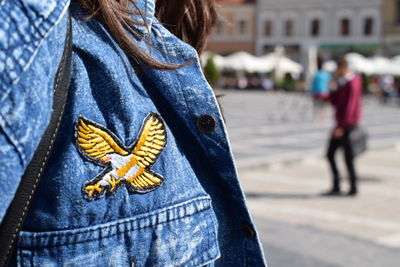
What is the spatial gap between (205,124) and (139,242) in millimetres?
213

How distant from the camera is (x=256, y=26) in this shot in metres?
57.6

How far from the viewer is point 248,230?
1165mm

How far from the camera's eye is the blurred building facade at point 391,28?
4988cm

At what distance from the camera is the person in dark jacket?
297 inches

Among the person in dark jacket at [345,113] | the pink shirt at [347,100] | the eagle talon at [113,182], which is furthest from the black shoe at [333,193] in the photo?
the eagle talon at [113,182]

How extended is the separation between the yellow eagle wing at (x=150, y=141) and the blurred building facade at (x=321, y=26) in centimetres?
5172

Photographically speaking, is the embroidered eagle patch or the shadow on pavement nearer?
the embroidered eagle patch

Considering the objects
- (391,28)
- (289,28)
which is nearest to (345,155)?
(391,28)

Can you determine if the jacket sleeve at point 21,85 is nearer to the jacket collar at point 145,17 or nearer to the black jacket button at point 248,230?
the jacket collar at point 145,17

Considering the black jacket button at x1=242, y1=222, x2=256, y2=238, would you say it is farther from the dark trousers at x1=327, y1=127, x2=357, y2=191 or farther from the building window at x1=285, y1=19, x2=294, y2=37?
the building window at x1=285, y1=19, x2=294, y2=37

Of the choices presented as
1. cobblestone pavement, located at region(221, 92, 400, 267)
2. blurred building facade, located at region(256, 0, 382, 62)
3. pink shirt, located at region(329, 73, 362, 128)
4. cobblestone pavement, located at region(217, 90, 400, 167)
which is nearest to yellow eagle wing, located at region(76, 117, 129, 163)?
cobblestone pavement, located at region(221, 92, 400, 267)

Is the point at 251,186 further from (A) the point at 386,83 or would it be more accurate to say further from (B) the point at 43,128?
(A) the point at 386,83

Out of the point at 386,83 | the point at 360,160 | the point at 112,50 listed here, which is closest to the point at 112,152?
the point at 112,50

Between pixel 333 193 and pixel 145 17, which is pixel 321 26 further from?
pixel 145 17
